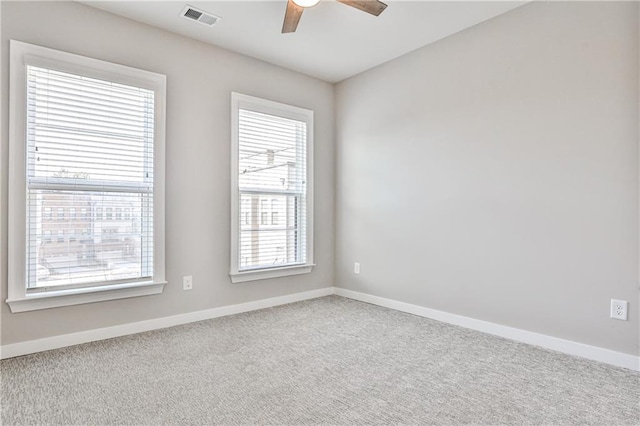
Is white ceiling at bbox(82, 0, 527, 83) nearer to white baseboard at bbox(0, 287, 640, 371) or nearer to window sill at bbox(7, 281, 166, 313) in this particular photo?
window sill at bbox(7, 281, 166, 313)

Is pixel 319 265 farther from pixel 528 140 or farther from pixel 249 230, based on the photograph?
pixel 528 140

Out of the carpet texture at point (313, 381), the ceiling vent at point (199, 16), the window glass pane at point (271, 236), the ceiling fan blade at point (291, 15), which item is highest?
the ceiling vent at point (199, 16)

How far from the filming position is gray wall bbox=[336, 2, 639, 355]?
2387mm

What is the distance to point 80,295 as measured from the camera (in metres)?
2.73

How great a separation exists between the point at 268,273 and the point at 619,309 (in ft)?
9.54

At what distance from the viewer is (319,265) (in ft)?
14.2

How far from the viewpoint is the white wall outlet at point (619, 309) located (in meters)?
2.34

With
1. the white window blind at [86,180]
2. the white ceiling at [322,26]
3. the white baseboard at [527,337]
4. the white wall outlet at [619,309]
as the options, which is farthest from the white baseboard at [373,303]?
the white ceiling at [322,26]

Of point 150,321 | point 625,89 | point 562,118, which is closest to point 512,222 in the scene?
point 562,118

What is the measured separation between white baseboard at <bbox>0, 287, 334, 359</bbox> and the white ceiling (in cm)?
254

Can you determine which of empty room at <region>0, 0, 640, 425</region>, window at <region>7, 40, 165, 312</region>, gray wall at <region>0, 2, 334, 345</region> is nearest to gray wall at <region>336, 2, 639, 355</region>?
empty room at <region>0, 0, 640, 425</region>

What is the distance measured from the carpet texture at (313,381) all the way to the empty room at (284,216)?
18 mm

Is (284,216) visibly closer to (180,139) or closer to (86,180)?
(180,139)

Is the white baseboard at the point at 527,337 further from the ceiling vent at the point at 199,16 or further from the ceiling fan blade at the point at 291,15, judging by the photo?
the ceiling vent at the point at 199,16
